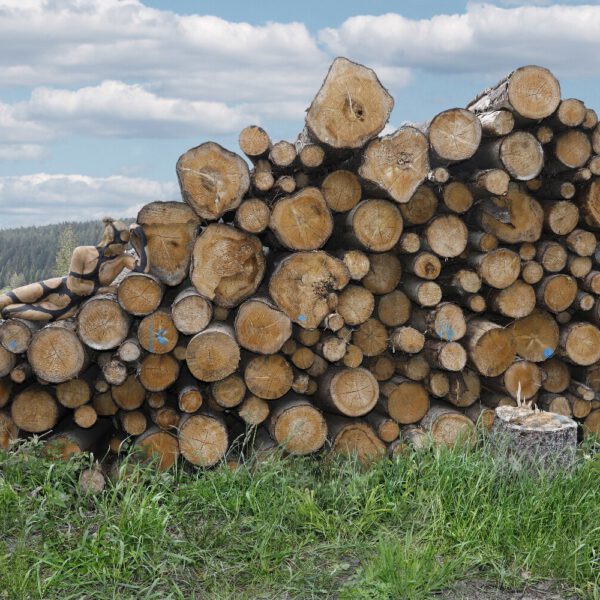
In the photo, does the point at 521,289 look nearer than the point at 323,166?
No

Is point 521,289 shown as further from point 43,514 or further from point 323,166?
point 43,514

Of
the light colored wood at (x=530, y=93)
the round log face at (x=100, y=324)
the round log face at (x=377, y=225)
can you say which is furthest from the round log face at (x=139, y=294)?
the light colored wood at (x=530, y=93)

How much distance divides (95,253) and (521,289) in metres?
3.52

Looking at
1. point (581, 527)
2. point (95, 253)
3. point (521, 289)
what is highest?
point (95, 253)

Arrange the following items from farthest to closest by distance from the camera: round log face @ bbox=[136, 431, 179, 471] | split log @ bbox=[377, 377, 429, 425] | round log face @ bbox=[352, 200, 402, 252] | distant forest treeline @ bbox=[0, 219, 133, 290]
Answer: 1. distant forest treeline @ bbox=[0, 219, 133, 290]
2. split log @ bbox=[377, 377, 429, 425]
3. round log face @ bbox=[136, 431, 179, 471]
4. round log face @ bbox=[352, 200, 402, 252]

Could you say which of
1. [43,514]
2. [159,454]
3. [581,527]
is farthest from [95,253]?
[581,527]

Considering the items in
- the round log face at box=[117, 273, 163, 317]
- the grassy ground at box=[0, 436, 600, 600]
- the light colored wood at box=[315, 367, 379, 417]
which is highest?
the round log face at box=[117, 273, 163, 317]

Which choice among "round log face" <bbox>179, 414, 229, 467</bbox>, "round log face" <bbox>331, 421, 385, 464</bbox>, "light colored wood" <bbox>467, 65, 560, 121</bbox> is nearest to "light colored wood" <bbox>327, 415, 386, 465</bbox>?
"round log face" <bbox>331, 421, 385, 464</bbox>

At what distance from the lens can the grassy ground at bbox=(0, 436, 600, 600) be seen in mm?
4051

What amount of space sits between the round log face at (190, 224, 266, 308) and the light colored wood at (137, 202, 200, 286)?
18cm

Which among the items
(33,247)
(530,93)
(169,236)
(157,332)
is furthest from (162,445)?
(33,247)

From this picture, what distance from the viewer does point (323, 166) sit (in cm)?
575

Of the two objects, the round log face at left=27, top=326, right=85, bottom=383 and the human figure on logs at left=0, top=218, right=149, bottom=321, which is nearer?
the round log face at left=27, top=326, right=85, bottom=383

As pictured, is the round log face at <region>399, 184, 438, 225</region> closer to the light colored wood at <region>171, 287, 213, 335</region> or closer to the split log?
the split log
